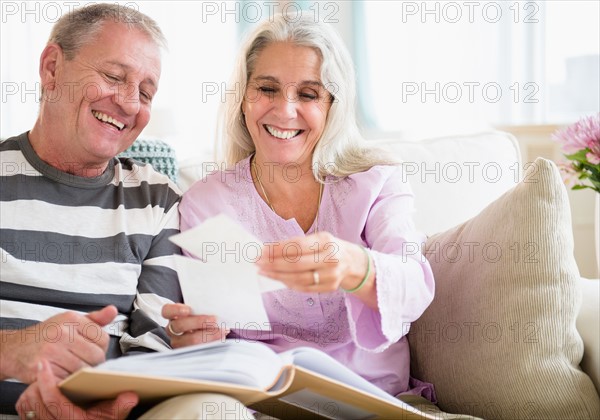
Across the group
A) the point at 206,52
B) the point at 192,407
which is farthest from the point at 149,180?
the point at 206,52

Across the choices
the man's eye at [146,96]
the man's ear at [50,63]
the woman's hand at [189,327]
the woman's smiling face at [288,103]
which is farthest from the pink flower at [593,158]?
the man's ear at [50,63]

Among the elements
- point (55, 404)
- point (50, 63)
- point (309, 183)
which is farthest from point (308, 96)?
point (55, 404)

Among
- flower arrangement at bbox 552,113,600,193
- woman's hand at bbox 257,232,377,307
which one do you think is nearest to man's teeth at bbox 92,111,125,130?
woman's hand at bbox 257,232,377,307

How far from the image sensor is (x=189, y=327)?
55.4 inches

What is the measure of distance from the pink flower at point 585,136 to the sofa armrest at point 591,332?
297 millimetres

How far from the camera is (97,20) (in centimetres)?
173

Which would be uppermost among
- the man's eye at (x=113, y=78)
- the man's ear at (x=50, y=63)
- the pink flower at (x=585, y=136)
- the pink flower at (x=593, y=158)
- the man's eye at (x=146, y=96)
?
the man's ear at (x=50, y=63)

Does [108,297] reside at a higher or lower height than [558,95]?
lower

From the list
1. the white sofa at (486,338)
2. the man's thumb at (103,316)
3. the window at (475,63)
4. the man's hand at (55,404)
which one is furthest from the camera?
the window at (475,63)

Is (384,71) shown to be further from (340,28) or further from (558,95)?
(558,95)

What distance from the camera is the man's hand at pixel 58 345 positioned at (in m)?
1.33

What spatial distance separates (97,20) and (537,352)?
3.77 feet

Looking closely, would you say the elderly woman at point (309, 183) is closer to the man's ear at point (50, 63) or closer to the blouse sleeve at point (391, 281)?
the blouse sleeve at point (391, 281)

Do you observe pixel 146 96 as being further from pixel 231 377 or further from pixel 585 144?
pixel 585 144
